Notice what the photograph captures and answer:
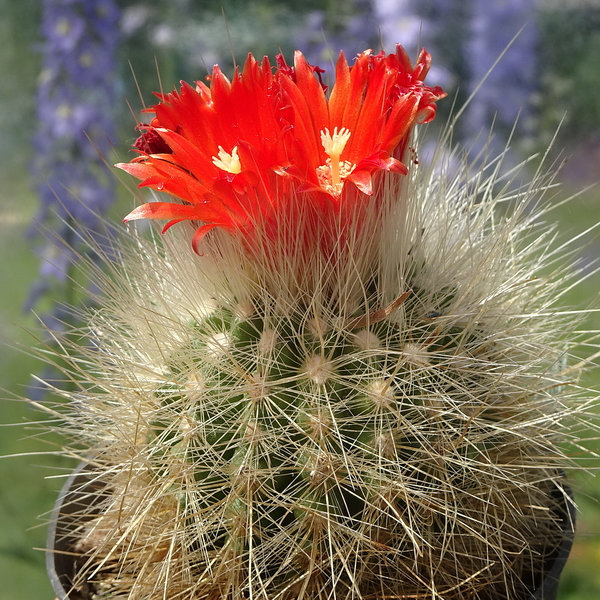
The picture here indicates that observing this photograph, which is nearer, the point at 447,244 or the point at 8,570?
the point at 447,244

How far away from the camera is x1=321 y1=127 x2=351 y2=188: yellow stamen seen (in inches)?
18.5

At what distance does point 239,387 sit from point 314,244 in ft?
0.41

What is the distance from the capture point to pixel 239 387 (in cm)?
47

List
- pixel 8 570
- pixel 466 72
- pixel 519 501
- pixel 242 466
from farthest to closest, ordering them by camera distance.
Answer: pixel 466 72 < pixel 8 570 < pixel 519 501 < pixel 242 466

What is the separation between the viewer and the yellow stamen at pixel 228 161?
0.47 meters

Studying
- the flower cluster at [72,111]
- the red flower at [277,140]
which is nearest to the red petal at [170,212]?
the red flower at [277,140]

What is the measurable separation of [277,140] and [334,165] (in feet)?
0.16

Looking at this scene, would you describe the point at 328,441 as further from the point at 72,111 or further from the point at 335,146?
the point at 72,111

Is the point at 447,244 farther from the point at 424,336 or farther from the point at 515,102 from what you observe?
the point at 515,102

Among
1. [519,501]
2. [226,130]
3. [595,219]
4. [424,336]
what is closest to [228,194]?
[226,130]

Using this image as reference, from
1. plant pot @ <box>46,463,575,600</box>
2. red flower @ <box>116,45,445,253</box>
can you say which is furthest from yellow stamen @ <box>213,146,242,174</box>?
plant pot @ <box>46,463,575,600</box>

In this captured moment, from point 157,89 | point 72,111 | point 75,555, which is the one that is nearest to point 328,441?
point 75,555

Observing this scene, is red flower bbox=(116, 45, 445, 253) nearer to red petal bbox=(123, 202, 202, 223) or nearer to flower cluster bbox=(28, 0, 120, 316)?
red petal bbox=(123, 202, 202, 223)

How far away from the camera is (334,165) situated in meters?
0.47
